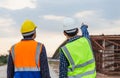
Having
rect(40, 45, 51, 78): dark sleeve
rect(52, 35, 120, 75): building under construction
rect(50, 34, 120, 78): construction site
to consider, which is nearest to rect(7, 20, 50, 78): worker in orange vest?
rect(40, 45, 51, 78): dark sleeve

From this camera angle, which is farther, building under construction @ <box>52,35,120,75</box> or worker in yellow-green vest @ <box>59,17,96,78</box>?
building under construction @ <box>52,35,120,75</box>

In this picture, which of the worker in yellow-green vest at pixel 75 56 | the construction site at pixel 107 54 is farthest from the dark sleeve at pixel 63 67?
the construction site at pixel 107 54

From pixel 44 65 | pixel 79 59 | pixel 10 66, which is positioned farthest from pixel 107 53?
pixel 79 59

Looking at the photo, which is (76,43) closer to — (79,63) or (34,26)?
(79,63)

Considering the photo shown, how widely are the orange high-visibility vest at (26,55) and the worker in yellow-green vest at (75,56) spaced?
43cm

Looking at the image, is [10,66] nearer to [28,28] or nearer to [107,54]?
[28,28]

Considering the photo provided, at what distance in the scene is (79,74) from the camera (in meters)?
6.69

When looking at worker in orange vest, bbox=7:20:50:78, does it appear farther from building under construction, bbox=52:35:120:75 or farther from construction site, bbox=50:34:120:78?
building under construction, bbox=52:35:120:75

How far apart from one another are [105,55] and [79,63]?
21680 millimetres

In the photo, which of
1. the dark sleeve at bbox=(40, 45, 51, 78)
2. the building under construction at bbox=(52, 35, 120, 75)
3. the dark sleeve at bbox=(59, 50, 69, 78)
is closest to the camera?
the dark sleeve at bbox=(59, 50, 69, 78)

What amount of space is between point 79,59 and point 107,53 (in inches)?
857

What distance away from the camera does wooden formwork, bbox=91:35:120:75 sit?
28016mm

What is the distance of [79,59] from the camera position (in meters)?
6.71

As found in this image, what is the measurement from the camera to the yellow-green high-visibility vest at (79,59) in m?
6.69
